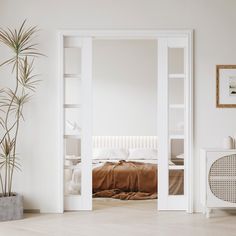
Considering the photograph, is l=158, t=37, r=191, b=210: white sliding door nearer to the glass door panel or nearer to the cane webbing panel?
the glass door panel

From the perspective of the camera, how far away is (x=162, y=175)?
6.20 meters

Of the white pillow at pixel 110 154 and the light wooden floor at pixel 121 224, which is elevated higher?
the white pillow at pixel 110 154

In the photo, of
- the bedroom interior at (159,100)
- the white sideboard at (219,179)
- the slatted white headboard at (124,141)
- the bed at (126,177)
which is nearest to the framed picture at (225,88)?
the bedroom interior at (159,100)

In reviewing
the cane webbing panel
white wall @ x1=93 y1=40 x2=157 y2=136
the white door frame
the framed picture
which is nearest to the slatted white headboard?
white wall @ x1=93 y1=40 x2=157 y2=136

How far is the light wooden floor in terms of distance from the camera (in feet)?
16.8

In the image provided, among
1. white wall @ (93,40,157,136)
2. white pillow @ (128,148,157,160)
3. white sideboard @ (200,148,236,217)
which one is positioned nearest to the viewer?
white sideboard @ (200,148,236,217)

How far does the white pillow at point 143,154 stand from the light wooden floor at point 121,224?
2.21 meters

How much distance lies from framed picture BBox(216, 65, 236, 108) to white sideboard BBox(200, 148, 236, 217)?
61cm

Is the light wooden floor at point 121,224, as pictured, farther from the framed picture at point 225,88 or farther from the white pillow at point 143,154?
the white pillow at point 143,154

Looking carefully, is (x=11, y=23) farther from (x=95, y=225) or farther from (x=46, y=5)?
(x=95, y=225)

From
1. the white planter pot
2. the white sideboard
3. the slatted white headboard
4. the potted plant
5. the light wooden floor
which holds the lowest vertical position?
the light wooden floor

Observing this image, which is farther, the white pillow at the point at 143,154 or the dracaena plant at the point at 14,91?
the white pillow at the point at 143,154

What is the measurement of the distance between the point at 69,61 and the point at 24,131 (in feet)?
3.29

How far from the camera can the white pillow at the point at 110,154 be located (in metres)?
8.55
